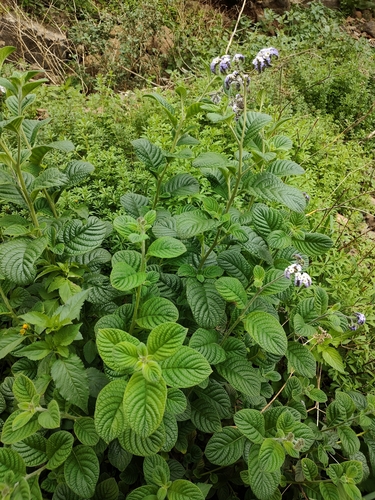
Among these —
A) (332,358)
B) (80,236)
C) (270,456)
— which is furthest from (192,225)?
(332,358)

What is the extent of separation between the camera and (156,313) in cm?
119

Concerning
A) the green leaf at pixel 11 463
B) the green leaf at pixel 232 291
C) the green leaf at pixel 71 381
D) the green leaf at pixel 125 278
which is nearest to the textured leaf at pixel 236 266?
the green leaf at pixel 232 291

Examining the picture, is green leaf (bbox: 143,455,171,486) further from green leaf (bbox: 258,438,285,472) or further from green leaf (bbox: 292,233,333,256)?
green leaf (bbox: 292,233,333,256)

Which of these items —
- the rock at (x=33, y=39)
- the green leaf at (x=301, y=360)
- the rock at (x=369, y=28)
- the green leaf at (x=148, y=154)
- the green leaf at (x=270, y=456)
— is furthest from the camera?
the rock at (x=369, y=28)

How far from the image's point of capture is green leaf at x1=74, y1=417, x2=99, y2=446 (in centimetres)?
112

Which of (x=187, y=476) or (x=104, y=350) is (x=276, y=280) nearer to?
(x=104, y=350)

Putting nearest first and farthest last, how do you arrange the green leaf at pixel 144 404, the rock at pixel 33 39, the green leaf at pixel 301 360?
the green leaf at pixel 144 404
the green leaf at pixel 301 360
the rock at pixel 33 39

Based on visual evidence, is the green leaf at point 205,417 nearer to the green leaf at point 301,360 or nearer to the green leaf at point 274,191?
the green leaf at point 301,360

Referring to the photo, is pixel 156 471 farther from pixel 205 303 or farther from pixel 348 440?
pixel 348 440

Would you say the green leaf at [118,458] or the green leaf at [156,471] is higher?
the green leaf at [156,471]

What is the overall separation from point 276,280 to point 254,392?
1.20ft

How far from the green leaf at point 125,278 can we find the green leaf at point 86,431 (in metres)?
0.42

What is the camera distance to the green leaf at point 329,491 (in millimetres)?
1257

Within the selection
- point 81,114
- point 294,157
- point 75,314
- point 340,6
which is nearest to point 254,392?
point 75,314
